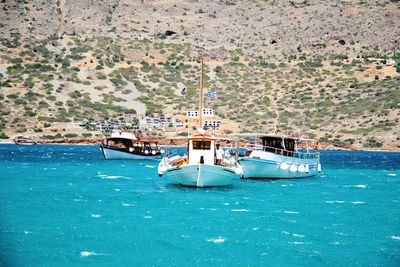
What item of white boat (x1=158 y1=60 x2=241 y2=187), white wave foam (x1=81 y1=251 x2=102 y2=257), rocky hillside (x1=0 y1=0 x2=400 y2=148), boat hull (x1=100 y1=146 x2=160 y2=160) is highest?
rocky hillside (x1=0 y1=0 x2=400 y2=148)

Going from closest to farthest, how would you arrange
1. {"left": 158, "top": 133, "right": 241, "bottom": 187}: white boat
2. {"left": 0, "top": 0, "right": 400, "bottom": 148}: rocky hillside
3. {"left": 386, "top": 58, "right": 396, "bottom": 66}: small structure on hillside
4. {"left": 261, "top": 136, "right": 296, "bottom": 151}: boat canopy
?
{"left": 158, "top": 133, "right": 241, "bottom": 187}: white boat < {"left": 261, "top": 136, "right": 296, "bottom": 151}: boat canopy < {"left": 0, "top": 0, "right": 400, "bottom": 148}: rocky hillside < {"left": 386, "top": 58, "right": 396, "bottom": 66}: small structure on hillside

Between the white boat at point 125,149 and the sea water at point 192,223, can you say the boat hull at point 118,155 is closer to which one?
the white boat at point 125,149

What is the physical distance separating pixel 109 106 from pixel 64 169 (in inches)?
2676

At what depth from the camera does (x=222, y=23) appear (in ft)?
560

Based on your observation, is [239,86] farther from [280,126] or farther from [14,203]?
[14,203]

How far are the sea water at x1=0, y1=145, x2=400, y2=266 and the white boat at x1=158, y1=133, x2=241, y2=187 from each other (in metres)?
0.81

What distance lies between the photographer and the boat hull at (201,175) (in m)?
48.1

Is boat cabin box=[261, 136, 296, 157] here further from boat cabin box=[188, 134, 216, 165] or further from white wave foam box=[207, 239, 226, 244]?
white wave foam box=[207, 239, 226, 244]

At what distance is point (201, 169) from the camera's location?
1886 inches

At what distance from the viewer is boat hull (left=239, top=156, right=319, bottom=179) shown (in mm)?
59469

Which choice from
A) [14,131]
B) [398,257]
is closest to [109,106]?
[14,131]

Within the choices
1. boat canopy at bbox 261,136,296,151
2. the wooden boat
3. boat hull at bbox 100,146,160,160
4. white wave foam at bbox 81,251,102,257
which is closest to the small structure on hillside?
boat hull at bbox 100,146,160,160

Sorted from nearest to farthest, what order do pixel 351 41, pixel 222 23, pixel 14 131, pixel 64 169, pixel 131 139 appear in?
pixel 64 169
pixel 131 139
pixel 14 131
pixel 351 41
pixel 222 23

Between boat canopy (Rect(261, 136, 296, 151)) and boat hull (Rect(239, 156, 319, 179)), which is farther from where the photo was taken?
boat canopy (Rect(261, 136, 296, 151))
